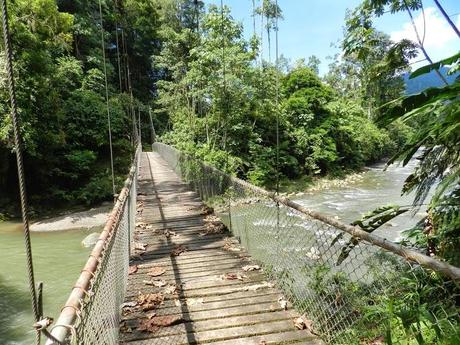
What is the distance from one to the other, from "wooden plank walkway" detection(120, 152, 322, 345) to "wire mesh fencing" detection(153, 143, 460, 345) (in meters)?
0.16

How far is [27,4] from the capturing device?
11.0 meters

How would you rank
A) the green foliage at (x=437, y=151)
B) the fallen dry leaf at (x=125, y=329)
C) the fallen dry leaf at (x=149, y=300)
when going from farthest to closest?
the fallen dry leaf at (x=149, y=300), the fallen dry leaf at (x=125, y=329), the green foliage at (x=437, y=151)

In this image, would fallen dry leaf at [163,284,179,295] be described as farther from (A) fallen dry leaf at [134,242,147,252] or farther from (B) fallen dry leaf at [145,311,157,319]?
(A) fallen dry leaf at [134,242,147,252]

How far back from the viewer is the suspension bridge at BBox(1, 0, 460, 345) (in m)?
1.42

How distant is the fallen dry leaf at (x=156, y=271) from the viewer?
326 cm

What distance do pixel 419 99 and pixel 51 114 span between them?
11.6 m

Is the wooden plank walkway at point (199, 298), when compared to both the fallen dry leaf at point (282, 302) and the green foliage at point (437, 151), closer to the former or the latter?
the fallen dry leaf at point (282, 302)

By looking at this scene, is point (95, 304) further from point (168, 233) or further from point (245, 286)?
point (168, 233)

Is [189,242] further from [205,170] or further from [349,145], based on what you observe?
[349,145]

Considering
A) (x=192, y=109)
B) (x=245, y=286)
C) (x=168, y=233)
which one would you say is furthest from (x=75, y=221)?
(x=245, y=286)

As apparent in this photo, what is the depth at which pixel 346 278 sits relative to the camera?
3.10 m

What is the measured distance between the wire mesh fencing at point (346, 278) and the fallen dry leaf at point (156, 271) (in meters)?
0.82

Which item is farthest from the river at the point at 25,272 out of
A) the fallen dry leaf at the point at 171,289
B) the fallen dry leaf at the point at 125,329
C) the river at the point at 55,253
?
the fallen dry leaf at the point at 125,329

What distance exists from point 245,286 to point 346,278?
2.56ft
